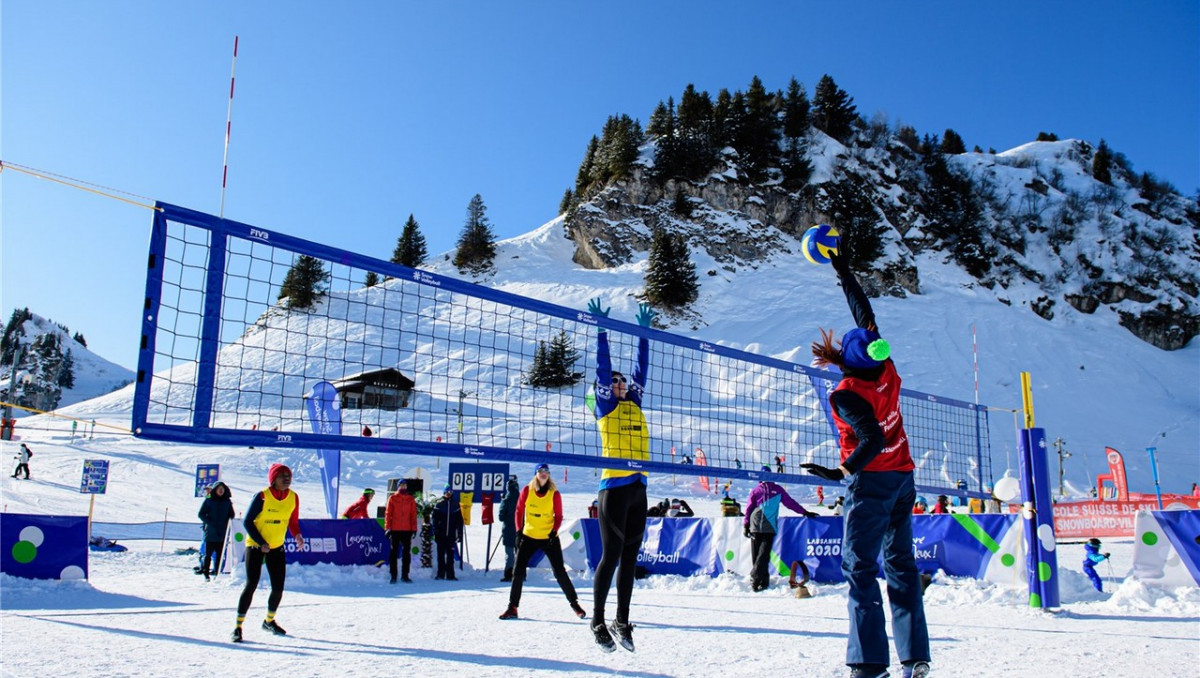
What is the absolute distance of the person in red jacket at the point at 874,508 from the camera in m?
3.49

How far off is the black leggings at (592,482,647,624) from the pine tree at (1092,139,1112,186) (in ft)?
295

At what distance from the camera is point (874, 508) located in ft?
11.9

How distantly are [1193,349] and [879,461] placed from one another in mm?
66112

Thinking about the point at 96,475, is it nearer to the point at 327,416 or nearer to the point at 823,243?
the point at 327,416

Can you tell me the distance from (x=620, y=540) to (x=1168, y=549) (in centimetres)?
715

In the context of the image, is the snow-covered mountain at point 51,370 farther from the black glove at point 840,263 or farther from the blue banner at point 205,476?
the black glove at point 840,263

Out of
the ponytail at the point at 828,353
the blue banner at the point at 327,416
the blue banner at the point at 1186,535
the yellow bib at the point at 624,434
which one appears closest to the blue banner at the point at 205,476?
the blue banner at the point at 327,416

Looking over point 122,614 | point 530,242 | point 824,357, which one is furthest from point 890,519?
point 530,242

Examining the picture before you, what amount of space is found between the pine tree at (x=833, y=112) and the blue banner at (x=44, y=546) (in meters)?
83.1

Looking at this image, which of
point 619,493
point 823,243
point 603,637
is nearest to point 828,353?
point 823,243

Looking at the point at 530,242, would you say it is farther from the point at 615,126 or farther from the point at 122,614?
the point at 122,614

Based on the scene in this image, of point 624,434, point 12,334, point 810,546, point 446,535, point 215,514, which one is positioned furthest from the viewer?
point 12,334

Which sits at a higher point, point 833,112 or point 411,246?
point 833,112

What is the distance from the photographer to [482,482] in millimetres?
14648
